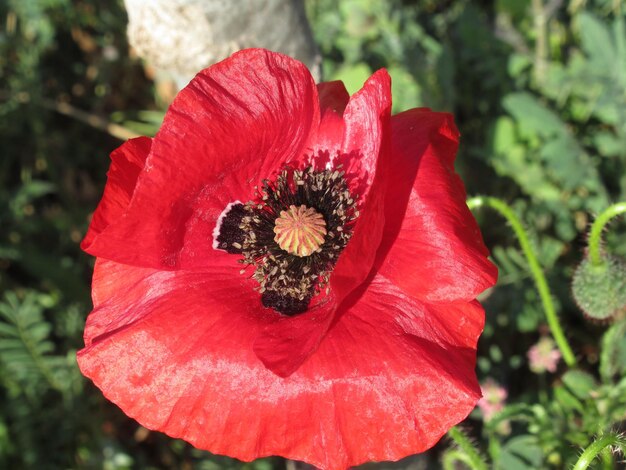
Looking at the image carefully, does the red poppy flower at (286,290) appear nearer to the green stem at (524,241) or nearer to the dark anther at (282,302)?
the dark anther at (282,302)

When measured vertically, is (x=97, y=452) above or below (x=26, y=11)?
below

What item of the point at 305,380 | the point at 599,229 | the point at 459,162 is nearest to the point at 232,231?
the point at 305,380

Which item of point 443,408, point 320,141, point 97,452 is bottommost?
point 97,452

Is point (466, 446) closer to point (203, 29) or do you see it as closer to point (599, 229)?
point (599, 229)

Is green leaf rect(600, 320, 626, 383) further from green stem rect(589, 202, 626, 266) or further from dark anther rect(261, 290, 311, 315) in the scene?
dark anther rect(261, 290, 311, 315)

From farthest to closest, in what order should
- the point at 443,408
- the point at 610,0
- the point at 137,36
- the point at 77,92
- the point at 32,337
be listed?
the point at 77,92 → the point at 610,0 → the point at 32,337 → the point at 137,36 → the point at 443,408

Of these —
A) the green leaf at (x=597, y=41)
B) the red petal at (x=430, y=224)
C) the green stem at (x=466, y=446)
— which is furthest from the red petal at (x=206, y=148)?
the green leaf at (x=597, y=41)

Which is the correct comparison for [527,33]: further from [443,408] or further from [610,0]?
[443,408]

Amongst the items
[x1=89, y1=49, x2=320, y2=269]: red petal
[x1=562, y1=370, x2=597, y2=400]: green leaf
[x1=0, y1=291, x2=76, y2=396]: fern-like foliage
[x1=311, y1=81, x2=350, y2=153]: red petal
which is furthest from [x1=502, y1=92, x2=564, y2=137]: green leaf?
[x1=0, y1=291, x2=76, y2=396]: fern-like foliage

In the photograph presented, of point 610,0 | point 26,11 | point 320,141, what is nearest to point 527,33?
point 610,0
